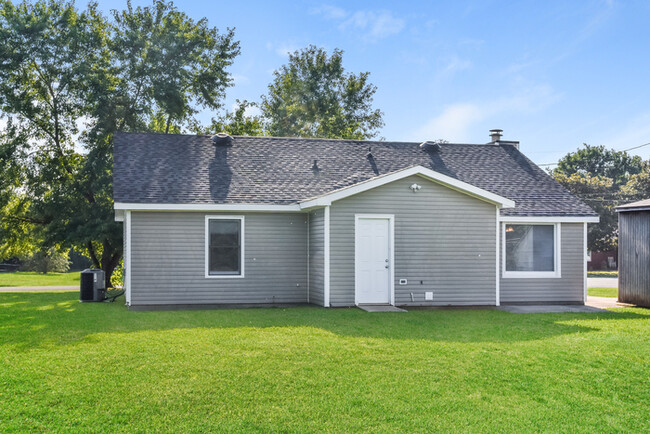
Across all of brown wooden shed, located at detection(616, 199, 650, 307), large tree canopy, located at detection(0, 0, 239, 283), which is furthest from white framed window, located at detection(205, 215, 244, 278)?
brown wooden shed, located at detection(616, 199, 650, 307)

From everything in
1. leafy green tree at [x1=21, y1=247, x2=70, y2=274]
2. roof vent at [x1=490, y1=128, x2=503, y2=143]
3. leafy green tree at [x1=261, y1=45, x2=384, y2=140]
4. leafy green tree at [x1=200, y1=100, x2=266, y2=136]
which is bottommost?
leafy green tree at [x1=21, y1=247, x2=70, y2=274]

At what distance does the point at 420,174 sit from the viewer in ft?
45.1

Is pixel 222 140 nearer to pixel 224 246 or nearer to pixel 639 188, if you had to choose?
pixel 224 246

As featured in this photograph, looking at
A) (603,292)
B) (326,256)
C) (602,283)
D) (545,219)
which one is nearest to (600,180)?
(602,283)

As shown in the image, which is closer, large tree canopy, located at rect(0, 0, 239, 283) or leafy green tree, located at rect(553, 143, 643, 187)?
large tree canopy, located at rect(0, 0, 239, 283)

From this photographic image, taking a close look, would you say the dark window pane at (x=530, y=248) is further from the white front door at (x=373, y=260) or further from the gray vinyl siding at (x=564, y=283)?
the white front door at (x=373, y=260)

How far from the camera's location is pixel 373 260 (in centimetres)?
1376

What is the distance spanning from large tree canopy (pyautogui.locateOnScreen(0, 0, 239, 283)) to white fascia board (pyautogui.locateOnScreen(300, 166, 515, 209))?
35.7ft

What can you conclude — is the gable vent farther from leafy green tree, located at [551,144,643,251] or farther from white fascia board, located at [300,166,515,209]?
leafy green tree, located at [551,144,643,251]

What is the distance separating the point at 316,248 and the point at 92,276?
6.05 meters

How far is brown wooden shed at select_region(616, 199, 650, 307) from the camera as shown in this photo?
15.4 meters

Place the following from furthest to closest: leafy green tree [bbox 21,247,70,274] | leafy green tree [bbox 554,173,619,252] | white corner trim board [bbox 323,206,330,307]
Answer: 1. leafy green tree [bbox 554,173,619,252]
2. leafy green tree [bbox 21,247,70,274]
3. white corner trim board [bbox 323,206,330,307]

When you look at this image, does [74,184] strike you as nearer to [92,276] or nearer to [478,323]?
[92,276]

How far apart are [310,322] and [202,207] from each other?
15.0 feet
